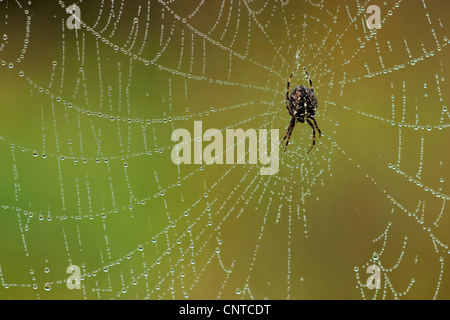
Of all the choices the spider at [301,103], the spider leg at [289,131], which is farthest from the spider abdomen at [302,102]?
the spider leg at [289,131]

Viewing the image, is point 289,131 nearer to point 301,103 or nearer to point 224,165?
point 301,103

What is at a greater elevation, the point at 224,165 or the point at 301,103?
the point at 301,103

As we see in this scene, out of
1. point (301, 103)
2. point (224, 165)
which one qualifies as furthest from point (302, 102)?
point (224, 165)

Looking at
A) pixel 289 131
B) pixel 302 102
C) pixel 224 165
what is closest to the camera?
pixel 302 102

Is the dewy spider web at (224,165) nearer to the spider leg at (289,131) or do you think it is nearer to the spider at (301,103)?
the spider leg at (289,131)

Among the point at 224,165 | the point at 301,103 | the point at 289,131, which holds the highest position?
the point at 301,103

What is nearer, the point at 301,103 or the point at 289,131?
the point at 301,103

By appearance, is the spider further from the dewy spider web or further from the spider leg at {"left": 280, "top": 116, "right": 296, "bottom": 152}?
the dewy spider web

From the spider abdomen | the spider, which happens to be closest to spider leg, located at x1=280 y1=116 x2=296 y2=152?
the spider

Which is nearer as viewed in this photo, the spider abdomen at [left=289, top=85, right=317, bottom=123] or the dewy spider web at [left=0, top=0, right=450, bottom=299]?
the spider abdomen at [left=289, top=85, right=317, bottom=123]
